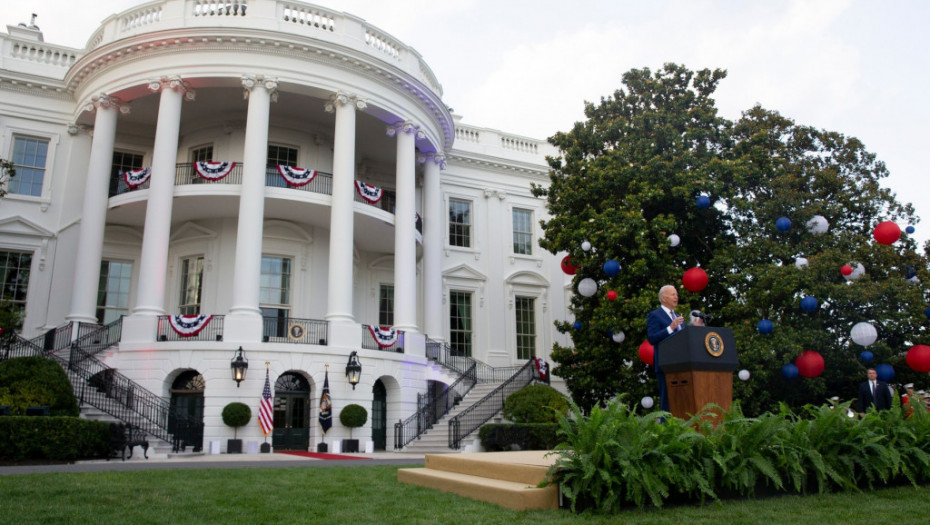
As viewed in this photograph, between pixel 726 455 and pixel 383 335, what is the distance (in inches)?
670

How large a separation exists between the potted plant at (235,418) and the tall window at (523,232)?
1506 cm

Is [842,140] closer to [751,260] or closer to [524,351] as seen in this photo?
[751,260]

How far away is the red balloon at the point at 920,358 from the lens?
47.1 ft

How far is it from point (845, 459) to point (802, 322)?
10449mm

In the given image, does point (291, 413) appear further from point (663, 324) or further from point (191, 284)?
point (663, 324)

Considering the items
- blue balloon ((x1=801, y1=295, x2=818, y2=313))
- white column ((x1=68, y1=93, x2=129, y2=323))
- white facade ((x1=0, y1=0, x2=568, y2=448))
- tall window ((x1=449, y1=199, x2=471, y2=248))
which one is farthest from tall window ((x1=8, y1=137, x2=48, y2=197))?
blue balloon ((x1=801, y1=295, x2=818, y2=313))

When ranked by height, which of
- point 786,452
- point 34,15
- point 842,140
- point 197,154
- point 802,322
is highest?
point 34,15

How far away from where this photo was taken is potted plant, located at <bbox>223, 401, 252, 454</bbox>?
1917 cm

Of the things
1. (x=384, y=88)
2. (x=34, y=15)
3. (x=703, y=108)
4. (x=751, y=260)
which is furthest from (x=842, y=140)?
(x=34, y=15)

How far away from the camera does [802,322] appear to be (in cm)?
1659

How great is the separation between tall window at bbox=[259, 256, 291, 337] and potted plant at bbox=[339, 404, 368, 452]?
16.3ft

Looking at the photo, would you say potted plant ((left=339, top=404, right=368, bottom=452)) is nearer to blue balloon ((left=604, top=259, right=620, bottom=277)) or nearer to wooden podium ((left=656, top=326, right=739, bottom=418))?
blue balloon ((left=604, top=259, right=620, bottom=277))

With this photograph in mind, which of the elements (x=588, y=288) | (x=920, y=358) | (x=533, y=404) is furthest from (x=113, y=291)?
(x=920, y=358)

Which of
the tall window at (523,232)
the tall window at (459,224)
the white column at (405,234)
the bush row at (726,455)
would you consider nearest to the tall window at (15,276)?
the white column at (405,234)
